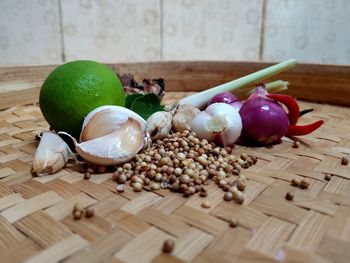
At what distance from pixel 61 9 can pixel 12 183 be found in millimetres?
703

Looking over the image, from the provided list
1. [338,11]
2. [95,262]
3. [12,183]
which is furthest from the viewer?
[338,11]

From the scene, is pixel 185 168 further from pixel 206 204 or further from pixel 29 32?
pixel 29 32

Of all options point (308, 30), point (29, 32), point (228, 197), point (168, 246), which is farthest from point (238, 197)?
point (308, 30)

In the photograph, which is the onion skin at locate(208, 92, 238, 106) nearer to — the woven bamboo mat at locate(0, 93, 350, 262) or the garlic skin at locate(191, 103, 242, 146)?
the garlic skin at locate(191, 103, 242, 146)

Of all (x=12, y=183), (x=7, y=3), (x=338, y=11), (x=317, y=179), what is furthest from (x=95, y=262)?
(x=338, y=11)

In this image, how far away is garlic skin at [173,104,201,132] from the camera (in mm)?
621

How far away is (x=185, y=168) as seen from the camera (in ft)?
1.61

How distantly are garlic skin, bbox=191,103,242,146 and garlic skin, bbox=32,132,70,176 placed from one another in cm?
23

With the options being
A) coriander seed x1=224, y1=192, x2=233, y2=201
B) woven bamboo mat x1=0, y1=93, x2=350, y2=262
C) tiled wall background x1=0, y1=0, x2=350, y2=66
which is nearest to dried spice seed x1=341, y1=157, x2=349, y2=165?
woven bamboo mat x1=0, y1=93, x2=350, y2=262

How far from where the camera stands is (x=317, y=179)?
466 mm

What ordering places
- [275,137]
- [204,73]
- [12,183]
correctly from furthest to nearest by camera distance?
[204,73] < [275,137] < [12,183]

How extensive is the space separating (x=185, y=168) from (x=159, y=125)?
0.12 metres

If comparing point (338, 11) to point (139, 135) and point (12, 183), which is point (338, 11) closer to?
point (139, 135)

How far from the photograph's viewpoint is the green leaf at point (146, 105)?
2.02 feet
